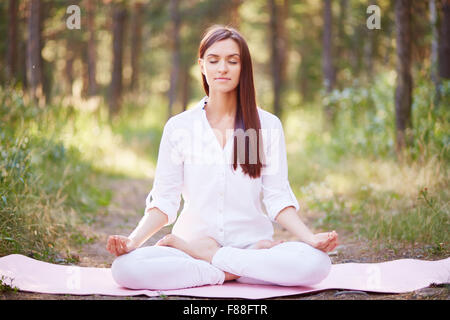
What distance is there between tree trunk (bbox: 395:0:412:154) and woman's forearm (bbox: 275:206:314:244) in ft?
11.9

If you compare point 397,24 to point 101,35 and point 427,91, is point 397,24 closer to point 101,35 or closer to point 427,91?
point 427,91

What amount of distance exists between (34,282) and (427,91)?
18.4 ft

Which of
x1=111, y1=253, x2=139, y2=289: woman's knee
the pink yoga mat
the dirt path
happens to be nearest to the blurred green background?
the dirt path

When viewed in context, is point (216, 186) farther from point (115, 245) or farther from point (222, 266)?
point (115, 245)

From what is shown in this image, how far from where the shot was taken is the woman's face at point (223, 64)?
3.36 metres

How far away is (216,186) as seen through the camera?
11.1 ft

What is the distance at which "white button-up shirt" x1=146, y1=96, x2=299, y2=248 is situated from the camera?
3.38 meters

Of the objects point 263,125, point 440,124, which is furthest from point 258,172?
point 440,124

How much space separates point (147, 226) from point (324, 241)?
100 cm

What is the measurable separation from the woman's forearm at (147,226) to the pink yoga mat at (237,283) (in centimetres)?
29

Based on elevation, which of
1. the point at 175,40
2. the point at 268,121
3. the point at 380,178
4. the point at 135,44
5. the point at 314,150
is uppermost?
the point at 135,44

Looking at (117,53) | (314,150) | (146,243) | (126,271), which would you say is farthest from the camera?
(117,53)

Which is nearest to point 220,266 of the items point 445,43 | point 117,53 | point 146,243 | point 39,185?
point 146,243

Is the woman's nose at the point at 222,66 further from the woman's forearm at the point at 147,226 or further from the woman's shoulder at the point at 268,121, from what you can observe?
the woman's forearm at the point at 147,226
